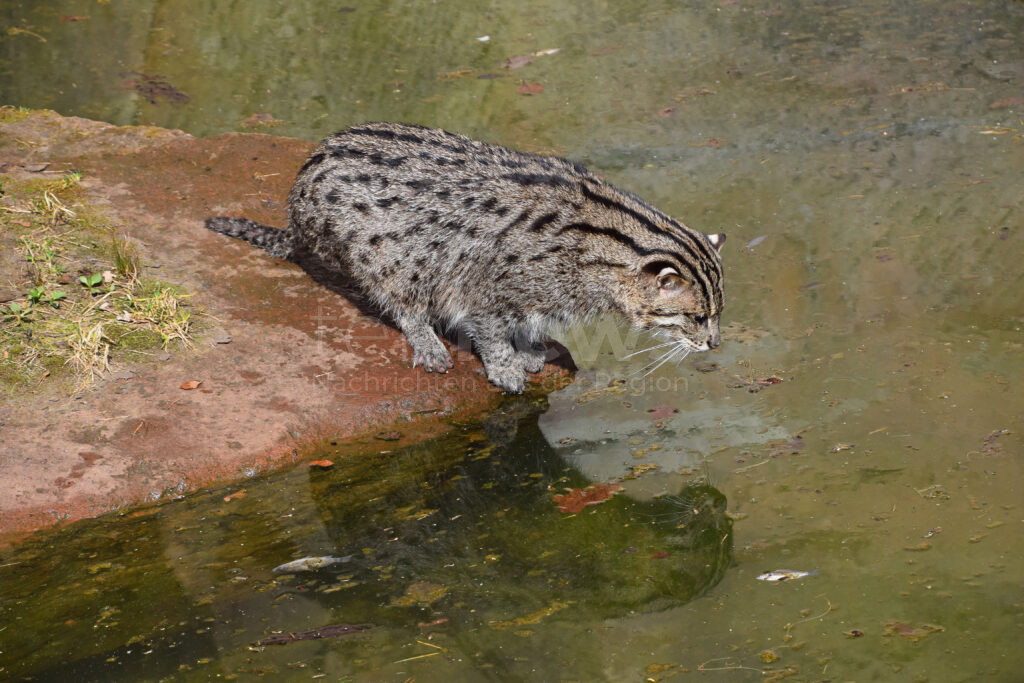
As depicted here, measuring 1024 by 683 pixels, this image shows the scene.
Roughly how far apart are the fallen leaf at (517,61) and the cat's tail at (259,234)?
382cm

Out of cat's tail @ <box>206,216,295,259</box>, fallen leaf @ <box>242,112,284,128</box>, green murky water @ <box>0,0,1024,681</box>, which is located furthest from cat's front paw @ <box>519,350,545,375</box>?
fallen leaf @ <box>242,112,284,128</box>

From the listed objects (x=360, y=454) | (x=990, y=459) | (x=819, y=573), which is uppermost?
(x=990, y=459)

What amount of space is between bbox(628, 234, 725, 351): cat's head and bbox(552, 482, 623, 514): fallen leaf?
4.64 ft

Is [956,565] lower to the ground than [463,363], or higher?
higher

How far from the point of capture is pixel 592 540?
172 inches

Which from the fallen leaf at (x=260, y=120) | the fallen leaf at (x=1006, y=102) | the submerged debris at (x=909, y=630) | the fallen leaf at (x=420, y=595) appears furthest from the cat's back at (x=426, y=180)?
the fallen leaf at (x=1006, y=102)

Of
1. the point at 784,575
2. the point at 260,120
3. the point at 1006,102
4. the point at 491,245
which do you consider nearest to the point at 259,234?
the point at 491,245

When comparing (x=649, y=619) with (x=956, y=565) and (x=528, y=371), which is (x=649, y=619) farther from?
(x=528, y=371)

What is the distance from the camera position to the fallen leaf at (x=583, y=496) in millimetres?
4668

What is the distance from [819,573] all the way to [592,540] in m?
1.01

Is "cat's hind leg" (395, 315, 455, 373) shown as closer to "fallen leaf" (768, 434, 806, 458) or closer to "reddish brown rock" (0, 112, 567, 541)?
"reddish brown rock" (0, 112, 567, 541)

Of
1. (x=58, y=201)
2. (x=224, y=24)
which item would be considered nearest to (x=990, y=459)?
(x=58, y=201)

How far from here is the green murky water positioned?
12.1 ft

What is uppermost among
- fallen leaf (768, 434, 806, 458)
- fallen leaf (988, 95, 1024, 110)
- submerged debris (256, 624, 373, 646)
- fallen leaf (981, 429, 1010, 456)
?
fallen leaf (988, 95, 1024, 110)
